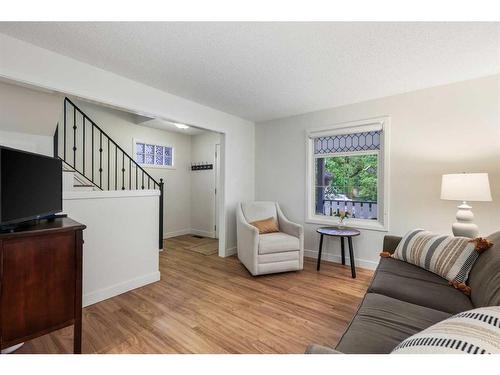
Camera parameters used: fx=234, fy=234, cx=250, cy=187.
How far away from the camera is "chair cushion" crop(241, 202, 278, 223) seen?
11.6ft

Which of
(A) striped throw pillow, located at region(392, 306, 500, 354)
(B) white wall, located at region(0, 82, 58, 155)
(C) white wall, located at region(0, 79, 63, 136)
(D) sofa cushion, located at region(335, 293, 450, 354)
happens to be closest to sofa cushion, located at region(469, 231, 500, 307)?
(D) sofa cushion, located at region(335, 293, 450, 354)

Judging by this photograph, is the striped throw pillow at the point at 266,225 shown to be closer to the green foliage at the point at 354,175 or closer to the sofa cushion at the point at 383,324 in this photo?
the green foliage at the point at 354,175

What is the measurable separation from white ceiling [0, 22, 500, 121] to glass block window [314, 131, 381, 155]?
1.99 feet

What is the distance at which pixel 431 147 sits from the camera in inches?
109

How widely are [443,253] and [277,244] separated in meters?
1.63

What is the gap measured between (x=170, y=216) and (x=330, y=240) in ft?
10.9

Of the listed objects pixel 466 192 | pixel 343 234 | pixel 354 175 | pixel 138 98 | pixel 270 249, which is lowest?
pixel 270 249

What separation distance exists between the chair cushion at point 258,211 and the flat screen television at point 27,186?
7.41 feet

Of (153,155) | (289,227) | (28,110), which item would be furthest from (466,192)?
(153,155)

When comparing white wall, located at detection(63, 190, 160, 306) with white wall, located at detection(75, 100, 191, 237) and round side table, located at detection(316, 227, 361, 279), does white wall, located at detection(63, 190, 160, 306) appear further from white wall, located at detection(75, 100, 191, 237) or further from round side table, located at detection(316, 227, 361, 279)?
white wall, located at detection(75, 100, 191, 237)

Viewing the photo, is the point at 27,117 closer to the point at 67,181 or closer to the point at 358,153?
the point at 67,181

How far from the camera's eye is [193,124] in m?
3.23
